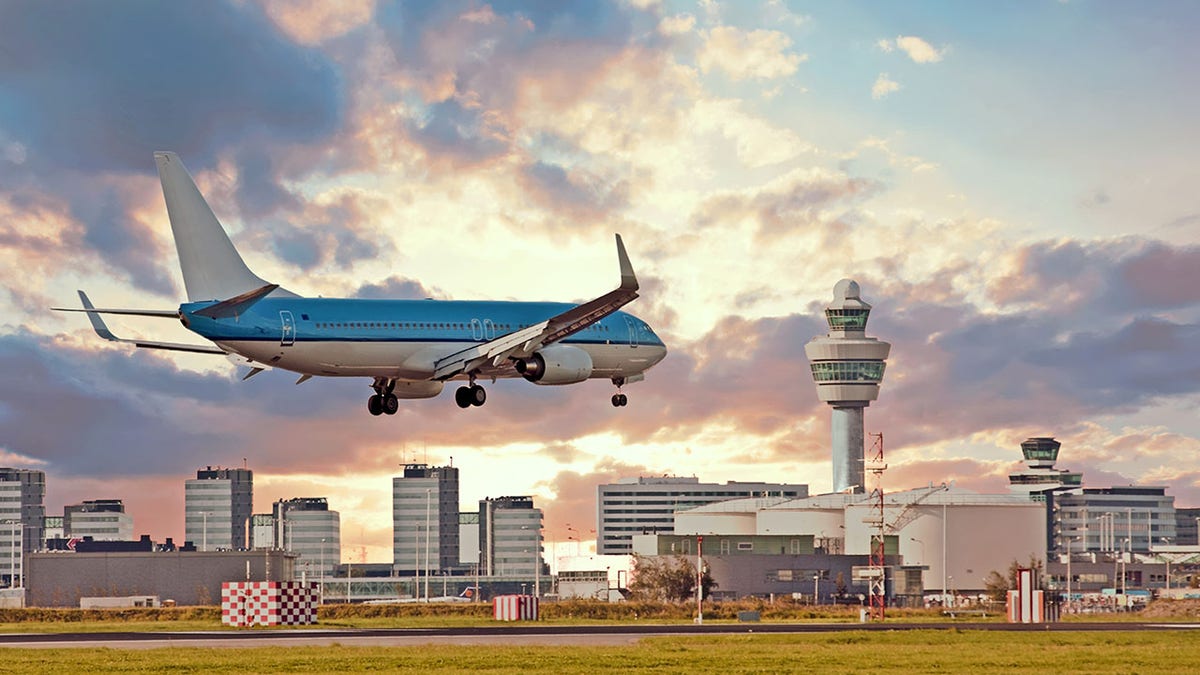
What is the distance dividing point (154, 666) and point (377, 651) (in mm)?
8612

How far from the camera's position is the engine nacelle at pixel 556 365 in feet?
277

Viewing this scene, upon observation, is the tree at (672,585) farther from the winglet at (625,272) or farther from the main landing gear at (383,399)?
the winglet at (625,272)

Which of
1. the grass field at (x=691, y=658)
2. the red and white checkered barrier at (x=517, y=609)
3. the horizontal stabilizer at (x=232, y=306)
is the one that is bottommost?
the red and white checkered barrier at (x=517, y=609)

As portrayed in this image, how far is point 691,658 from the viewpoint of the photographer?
51.5 metres

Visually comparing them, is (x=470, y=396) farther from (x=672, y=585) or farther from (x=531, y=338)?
(x=672, y=585)

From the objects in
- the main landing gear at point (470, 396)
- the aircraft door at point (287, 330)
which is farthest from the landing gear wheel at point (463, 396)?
the aircraft door at point (287, 330)

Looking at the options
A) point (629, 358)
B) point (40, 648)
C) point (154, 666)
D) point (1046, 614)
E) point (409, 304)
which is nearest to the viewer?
point (154, 666)

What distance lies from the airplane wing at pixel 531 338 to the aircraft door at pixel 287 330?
25.6 feet

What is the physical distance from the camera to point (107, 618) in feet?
358

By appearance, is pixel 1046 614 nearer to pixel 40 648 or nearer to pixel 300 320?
pixel 300 320

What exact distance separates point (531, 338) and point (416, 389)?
856 centimetres

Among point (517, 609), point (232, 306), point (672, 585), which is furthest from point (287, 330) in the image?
point (672, 585)

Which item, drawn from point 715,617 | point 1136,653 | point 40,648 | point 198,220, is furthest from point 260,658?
point 715,617

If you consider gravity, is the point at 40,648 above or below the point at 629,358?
below
